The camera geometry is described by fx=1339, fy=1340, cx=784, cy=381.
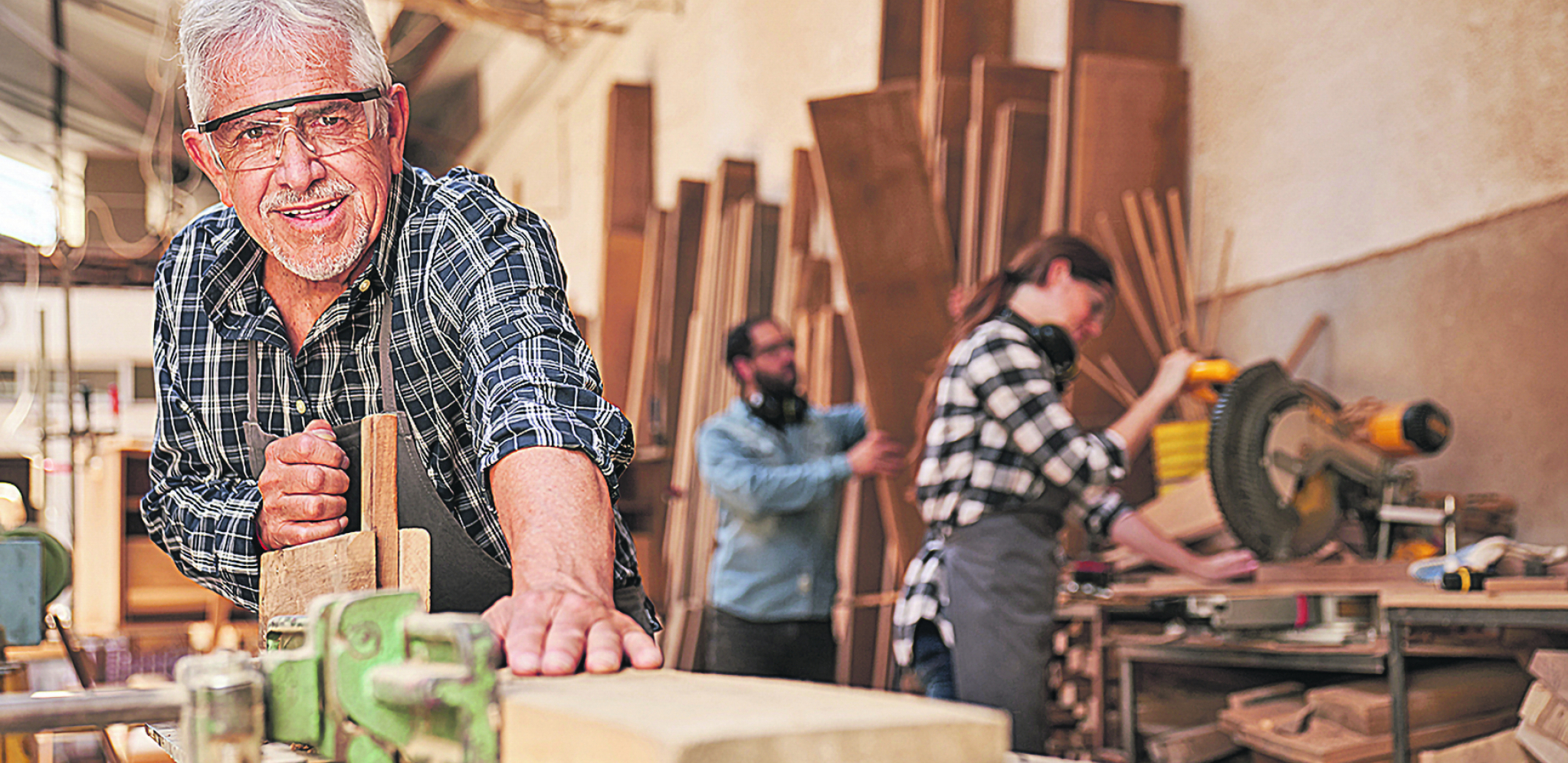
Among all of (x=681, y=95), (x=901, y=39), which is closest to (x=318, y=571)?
(x=901, y=39)

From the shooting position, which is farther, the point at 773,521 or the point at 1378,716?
the point at 773,521

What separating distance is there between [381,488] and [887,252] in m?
3.48

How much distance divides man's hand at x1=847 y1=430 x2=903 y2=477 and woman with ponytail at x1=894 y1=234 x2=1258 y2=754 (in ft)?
3.68

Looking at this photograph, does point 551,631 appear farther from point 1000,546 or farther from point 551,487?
point 1000,546

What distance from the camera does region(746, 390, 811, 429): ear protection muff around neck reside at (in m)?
4.22

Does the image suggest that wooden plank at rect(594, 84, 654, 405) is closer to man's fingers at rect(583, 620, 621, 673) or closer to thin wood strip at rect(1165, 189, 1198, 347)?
thin wood strip at rect(1165, 189, 1198, 347)

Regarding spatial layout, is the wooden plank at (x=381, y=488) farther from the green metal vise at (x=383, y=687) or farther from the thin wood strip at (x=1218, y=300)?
the thin wood strip at (x=1218, y=300)

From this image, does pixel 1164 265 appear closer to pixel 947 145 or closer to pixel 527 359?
pixel 947 145

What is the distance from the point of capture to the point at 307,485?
1.17 meters

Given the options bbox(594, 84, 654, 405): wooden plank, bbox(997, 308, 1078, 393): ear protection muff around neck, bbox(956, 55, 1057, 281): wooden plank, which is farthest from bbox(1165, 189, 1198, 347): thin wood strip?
bbox(594, 84, 654, 405): wooden plank

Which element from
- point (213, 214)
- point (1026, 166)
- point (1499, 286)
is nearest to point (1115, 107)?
point (1026, 166)

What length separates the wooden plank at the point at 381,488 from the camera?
1097 millimetres

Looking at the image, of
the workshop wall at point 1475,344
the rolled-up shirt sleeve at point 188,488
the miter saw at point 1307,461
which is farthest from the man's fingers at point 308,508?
the workshop wall at point 1475,344

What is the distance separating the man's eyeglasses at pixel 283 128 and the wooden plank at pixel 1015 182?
3.12 meters
